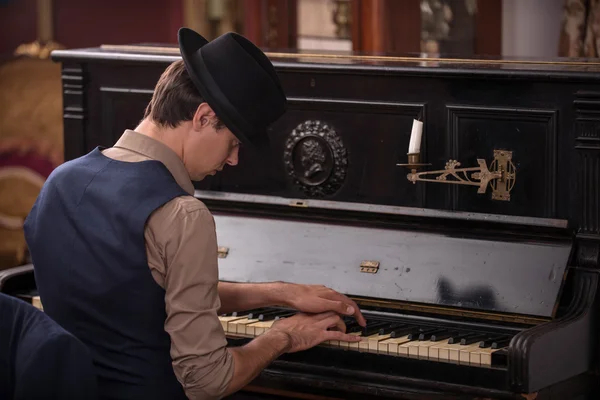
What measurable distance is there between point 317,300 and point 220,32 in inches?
126

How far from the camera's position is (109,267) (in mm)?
2494

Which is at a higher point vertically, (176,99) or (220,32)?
(220,32)

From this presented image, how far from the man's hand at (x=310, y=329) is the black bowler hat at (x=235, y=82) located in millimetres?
510

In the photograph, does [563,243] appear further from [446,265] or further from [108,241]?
[108,241]

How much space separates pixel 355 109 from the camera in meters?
3.36

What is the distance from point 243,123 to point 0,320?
69 cm

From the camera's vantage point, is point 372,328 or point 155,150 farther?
point 372,328

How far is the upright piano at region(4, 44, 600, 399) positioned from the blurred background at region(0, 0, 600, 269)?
1.73 meters

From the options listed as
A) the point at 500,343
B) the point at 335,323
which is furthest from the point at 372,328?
the point at 500,343

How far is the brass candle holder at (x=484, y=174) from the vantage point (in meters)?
3.15

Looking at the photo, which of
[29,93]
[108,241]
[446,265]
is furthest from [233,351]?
[29,93]

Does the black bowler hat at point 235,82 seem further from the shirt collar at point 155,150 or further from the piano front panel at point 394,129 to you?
the piano front panel at point 394,129

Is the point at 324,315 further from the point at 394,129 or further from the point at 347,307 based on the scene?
the point at 394,129

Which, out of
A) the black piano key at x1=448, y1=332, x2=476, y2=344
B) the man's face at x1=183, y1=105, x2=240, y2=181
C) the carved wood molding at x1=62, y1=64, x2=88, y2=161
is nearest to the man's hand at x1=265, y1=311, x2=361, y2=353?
the black piano key at x1=448, y1=332, x2=476, y2=344
